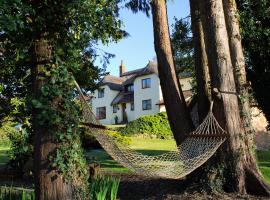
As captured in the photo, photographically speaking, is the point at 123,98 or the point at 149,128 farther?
the point at 123,98

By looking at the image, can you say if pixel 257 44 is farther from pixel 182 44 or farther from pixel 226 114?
pixel 226 114

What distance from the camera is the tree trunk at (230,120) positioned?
28.6 feet

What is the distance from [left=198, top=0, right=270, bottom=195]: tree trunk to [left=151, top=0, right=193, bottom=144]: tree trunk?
3.89ft

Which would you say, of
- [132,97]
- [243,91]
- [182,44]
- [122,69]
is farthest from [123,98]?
[243,91]

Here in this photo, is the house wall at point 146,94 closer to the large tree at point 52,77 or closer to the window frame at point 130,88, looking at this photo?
the window frame at point 130,88

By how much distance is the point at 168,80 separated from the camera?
33.2 ft

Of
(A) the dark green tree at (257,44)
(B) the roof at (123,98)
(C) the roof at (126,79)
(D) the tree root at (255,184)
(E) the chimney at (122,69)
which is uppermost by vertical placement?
(E) the chimney at (122,69)

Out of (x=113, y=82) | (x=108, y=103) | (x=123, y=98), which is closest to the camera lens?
(x=123, y=98)

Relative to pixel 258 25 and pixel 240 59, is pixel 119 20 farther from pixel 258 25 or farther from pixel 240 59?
pixel 258 25

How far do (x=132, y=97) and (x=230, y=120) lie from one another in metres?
40.6

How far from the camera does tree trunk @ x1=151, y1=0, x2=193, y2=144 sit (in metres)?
10.0

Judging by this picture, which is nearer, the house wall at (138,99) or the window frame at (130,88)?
the house wall at (138,99)

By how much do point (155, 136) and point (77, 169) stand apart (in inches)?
1093

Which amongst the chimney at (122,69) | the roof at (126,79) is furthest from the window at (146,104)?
the chimney at (122,69)
